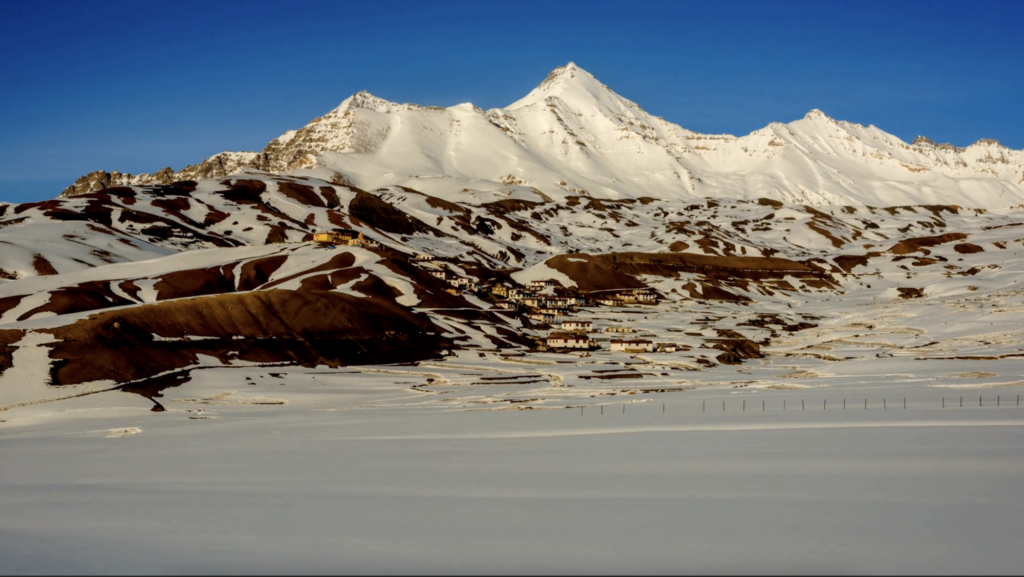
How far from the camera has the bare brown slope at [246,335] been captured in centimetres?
9438

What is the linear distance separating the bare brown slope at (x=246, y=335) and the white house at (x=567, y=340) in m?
21.0

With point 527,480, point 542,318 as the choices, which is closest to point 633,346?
point 542,318

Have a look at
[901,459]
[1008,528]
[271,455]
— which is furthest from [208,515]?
[901,459]

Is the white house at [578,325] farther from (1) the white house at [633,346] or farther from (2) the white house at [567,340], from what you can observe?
(2) the white house at [567,340]

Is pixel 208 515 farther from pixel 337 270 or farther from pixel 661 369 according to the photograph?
pixel 337 270

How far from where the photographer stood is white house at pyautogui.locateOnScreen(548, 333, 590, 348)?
148375 millimetres

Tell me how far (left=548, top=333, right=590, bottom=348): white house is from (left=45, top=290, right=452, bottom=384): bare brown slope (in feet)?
68.9

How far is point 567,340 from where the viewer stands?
150 m

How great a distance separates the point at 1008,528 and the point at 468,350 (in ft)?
346

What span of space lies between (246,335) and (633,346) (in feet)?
211

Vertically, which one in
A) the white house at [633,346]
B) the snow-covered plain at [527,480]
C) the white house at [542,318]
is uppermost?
the white house at [542,318]

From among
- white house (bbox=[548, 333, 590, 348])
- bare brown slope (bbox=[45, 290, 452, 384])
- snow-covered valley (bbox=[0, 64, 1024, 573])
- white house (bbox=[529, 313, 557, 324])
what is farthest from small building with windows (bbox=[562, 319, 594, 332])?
bare brown slope (bbox=[45, 290, 452, 384])

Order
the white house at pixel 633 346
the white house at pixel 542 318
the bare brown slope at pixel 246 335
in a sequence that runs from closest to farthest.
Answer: the bare brown slope at pixel 246 335 → the white house at pixel 633 346 → the white house at pixel 542 318

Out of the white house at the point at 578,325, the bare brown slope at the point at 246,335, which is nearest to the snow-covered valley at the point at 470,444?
the bare brown slope at the point at 246,335
